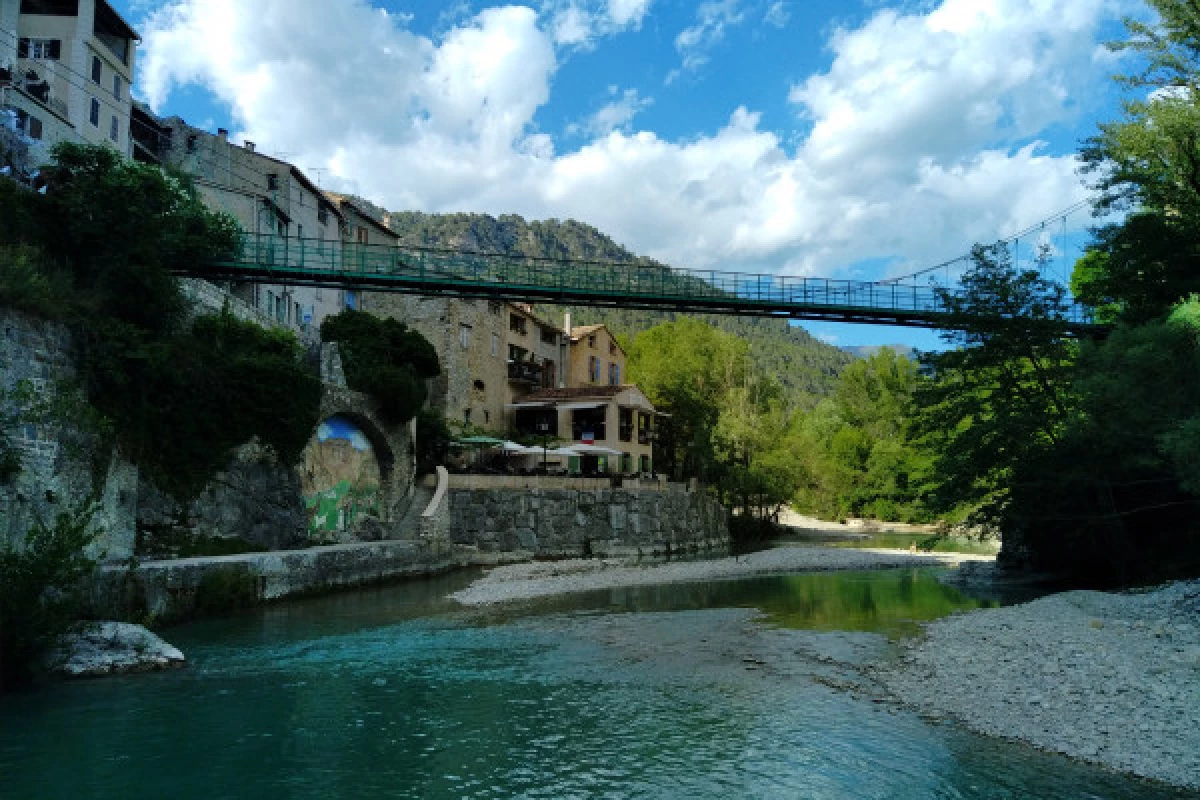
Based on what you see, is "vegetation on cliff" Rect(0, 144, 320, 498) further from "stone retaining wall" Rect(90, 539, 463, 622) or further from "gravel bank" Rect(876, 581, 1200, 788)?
"gravel bank" Rect(876, 581, 1200, 788)

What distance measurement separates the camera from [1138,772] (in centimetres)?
780

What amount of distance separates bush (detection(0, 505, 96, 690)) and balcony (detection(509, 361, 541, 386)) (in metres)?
33.2

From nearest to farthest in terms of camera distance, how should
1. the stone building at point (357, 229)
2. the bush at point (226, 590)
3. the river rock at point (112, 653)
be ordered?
the river rock at point (112, 653)
the bush at point (226, 590)
the stone building at point (357, 229)

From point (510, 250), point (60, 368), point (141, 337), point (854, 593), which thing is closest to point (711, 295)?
point (854, 593)

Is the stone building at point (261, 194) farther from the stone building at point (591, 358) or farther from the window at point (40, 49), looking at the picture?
the stone building at point (591, 358)

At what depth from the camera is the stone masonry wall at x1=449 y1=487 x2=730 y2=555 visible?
30.5 metres

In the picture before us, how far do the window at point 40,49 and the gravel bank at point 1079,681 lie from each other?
3580 centimetres

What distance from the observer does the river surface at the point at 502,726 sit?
775 centimetres

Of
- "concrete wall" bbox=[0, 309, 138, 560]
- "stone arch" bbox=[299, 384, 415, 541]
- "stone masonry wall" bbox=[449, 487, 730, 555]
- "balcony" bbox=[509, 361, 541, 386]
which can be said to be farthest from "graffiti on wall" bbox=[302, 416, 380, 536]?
"balcony" bbox=[509, 361, 541, 386]

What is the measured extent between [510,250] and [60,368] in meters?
180

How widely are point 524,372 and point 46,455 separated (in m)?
30.2


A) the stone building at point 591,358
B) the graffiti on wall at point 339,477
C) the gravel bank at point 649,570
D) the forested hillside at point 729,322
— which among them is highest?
the forested hillside at point 729,322

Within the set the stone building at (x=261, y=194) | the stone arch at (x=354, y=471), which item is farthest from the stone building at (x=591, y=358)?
the stone arch at (x=354, y=471)

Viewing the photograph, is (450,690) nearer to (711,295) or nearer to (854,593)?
(854,593)
